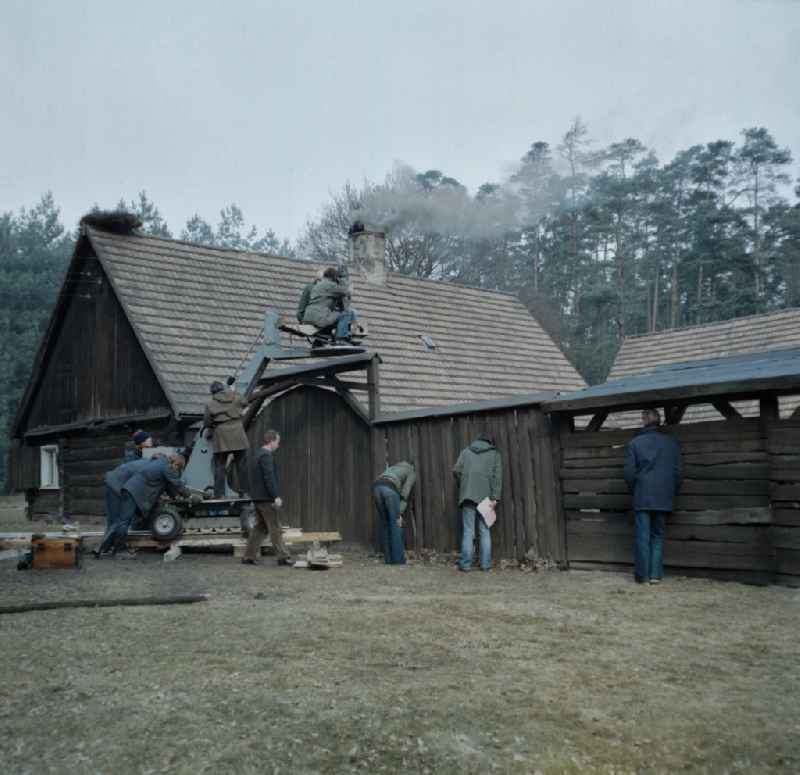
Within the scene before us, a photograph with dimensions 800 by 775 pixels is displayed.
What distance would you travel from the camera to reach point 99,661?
6.05m

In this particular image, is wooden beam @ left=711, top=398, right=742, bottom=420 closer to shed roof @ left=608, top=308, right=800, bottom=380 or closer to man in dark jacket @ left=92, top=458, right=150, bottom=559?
man in dark jacket @ left=92, top=458, right=150, bottom=559

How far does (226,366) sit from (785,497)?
35.2ft

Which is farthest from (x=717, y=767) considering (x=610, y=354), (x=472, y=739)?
(x=610, y=354)

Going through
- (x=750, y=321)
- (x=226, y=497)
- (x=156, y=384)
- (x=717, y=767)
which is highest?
(x=750, y=321)

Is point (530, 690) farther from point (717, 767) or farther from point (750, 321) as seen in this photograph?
point (750, 321)

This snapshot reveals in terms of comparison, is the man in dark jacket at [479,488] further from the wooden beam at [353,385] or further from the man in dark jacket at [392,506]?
the wooden beam at [353,385]

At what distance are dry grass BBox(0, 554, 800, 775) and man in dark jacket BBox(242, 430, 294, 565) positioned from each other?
8.06 feet

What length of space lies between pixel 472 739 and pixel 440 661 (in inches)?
61.1

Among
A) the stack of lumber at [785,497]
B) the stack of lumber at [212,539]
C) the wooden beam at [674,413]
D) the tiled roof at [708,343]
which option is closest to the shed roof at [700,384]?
the wooden beam at [674,413]

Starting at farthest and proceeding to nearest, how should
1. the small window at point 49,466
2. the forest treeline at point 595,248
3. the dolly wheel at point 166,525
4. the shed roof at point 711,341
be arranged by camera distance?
the forest treeline at point 595,248 → the small window at point 49,466 → the shed roof at point 711,341 → the dolly wheel at point 166,525

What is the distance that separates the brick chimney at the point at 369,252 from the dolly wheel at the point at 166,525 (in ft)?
33.6

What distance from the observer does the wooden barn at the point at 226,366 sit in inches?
579

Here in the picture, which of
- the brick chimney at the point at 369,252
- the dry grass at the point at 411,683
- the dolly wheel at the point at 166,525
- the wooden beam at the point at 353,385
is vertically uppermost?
the brick chimney at the point at 369,252

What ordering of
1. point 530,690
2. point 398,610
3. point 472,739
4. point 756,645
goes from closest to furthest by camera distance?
point 472,739, point 530,690, point 756,645, point 398,610
